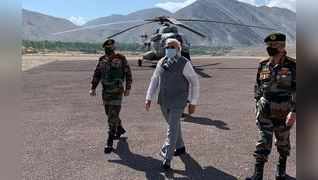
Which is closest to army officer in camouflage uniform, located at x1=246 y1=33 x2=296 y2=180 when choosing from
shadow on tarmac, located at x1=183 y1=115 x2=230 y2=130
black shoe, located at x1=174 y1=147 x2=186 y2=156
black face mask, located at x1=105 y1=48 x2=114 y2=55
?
black shoe, located at x1=174 y1=147 x2=186 y2=156

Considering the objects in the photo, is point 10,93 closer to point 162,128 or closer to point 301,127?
point 301,127

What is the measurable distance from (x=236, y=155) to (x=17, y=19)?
564cm

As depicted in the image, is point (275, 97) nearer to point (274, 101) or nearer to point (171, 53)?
point (274, 101)

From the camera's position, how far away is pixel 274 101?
4.50 m

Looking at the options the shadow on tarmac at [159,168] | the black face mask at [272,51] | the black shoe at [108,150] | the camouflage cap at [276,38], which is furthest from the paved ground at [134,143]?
the camouflage cap at [276,38]

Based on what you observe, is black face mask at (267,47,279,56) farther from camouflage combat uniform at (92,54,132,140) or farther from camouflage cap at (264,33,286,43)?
camouflage combat uniform at (92,54,132,140)

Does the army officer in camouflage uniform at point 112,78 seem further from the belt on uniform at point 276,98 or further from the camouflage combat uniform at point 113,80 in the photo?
the belt on uniform at point 276,98

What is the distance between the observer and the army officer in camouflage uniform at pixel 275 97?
425 cm

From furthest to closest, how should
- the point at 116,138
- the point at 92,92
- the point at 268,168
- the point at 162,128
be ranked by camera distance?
1. the point at 162,128
2. the point at 116,138
3. the point at 92,92
4. the point at 268,168

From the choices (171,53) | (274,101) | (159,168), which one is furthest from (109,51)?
(274,101)

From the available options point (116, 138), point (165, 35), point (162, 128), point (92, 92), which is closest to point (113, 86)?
point (92, 92)

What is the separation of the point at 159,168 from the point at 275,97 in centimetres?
207

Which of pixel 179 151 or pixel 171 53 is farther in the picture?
pixel 179 151

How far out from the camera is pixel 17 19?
1.03 metres
